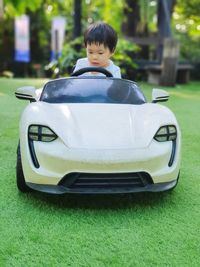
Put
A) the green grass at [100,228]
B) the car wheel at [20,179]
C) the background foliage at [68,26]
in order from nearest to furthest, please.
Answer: the green grass at [100,228] → the car wheel at [20,179] → the background foliage at [68,26]

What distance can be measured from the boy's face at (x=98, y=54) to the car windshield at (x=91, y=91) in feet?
1.07

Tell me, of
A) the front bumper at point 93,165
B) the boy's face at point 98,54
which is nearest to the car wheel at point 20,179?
the front bumper at point 93,165

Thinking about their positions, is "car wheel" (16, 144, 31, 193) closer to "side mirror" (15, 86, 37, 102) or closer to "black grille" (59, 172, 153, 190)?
"black grille" (59, 172, 153, 190)

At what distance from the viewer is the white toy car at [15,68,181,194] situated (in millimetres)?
2939

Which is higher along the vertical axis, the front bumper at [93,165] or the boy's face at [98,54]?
the boy's face at [98,54]

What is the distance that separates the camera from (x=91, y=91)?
3611 mm

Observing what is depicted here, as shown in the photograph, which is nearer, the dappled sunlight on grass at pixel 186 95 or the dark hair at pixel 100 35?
the dark hair at pixel 100 35

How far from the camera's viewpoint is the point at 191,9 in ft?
70.1

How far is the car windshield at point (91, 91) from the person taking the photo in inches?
140

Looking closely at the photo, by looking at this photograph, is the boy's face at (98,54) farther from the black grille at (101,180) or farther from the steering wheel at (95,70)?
the black grille at (101,180)

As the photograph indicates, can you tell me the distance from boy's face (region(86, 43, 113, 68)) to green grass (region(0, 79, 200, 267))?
1.24 metres

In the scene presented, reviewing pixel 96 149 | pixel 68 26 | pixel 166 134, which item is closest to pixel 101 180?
pixel 96 149

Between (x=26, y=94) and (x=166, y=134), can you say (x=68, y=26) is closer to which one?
(x=26, y=94)

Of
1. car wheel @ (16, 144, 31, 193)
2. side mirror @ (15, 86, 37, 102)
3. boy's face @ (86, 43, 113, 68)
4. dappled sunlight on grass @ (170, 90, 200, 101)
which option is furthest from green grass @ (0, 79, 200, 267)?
dappled sunlight on grass @ (170, 90, 200, 101)
